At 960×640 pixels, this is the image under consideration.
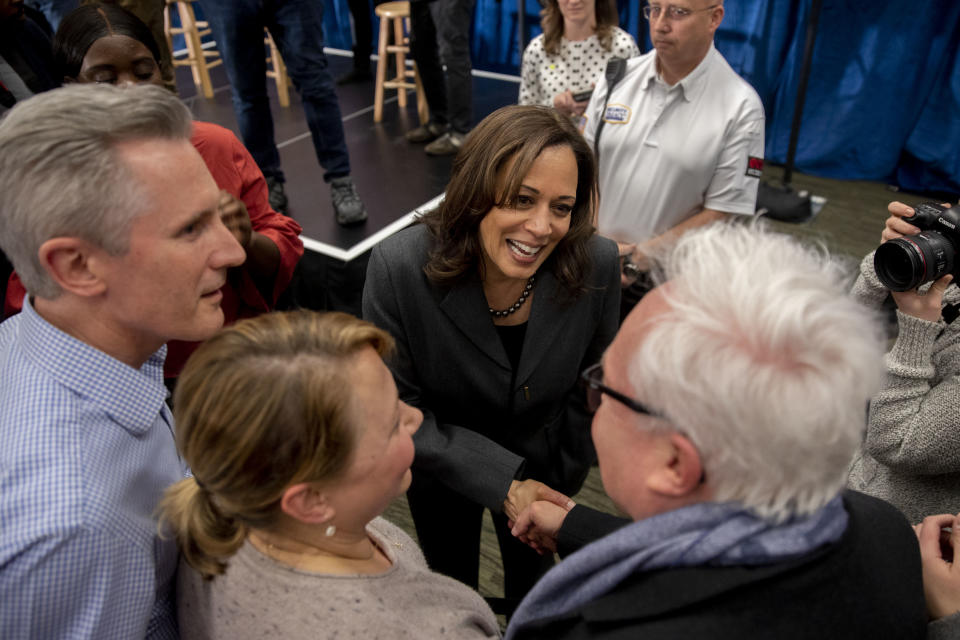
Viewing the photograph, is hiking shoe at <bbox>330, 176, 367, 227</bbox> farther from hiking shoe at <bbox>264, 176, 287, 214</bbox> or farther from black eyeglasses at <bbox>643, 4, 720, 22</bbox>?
black eyeglasses at <bbox>643, 4, 720, 22</bbox>

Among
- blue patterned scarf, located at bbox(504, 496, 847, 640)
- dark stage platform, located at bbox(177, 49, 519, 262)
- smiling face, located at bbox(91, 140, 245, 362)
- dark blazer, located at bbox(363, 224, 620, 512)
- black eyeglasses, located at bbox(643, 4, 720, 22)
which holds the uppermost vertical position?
black eyeglasses, located at bbox(643, 4, 720, 22)

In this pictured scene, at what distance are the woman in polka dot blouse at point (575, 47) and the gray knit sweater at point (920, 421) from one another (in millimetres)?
2109

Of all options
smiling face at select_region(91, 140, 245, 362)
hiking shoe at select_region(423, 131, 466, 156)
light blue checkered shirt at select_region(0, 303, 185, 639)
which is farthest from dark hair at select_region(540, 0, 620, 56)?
light blue checkered shirt at select_region(0, 303, 185, 639)

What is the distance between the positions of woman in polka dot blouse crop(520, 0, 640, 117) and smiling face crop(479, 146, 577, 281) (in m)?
1.72

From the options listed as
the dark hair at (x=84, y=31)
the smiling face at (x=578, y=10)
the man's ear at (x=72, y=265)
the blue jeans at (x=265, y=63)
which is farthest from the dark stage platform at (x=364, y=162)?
the man's ear at (x=72, y=265)

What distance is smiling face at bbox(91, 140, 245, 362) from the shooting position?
100cm

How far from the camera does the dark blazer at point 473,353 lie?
5.12 feet

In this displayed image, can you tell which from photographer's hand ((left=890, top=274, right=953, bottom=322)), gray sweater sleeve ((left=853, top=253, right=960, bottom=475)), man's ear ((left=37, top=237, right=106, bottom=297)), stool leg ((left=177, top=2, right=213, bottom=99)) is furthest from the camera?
stool leg ((left=177, top=2, right=213, bottom=99))

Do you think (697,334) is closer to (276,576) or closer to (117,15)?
(276,576)

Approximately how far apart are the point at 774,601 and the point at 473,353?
3.11 ft

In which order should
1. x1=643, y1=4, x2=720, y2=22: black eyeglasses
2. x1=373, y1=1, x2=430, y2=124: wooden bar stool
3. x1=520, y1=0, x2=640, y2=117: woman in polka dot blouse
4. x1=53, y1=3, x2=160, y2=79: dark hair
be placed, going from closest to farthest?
x1=53, y1=3, x2=160, y2=79: dark hair
x1=643, y1=4, x2=720, y2=22: black eyeglasses
x1=520, y1=0, x2=640, y2=117: woman in polka dot blouse
x1=373, y1=1, x2=430, y2=124: wooden bar stool

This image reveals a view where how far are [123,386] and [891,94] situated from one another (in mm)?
5197

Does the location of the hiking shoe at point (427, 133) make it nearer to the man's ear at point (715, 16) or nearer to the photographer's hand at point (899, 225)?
the man's ear at point (715, 16)

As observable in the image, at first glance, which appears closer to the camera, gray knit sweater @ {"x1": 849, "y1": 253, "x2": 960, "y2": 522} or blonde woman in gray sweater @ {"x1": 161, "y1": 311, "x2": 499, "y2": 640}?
blonde woman in gray sweater @ {"x1": 161, "y1": 311, "x2": 499, "y2": 640}
